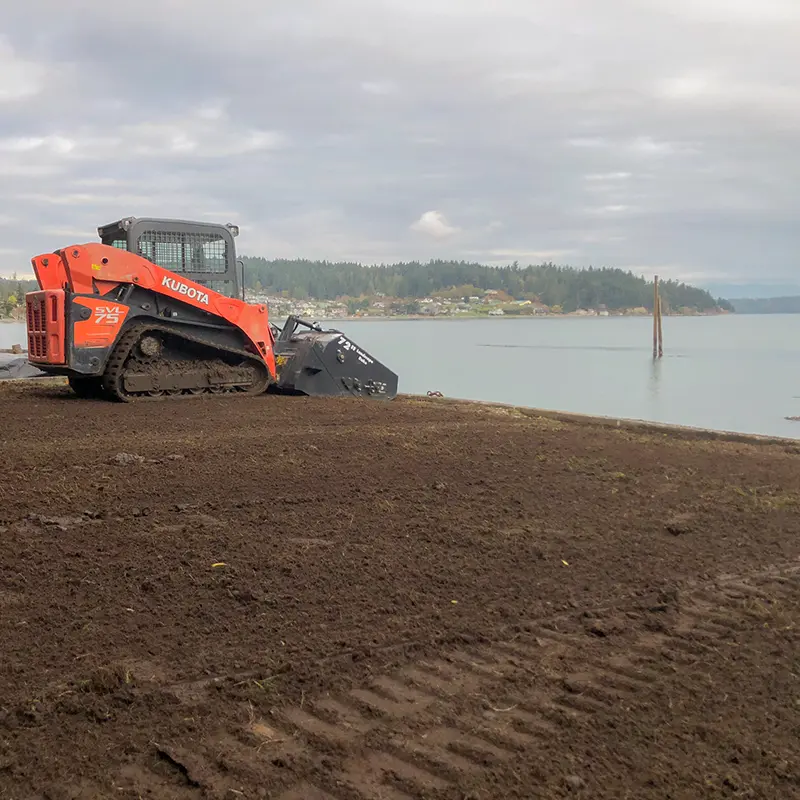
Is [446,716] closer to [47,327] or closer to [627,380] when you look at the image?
[47,327]

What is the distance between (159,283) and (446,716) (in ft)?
30.9

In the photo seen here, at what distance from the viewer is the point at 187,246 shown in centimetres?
1221

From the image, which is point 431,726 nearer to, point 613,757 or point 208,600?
point 613,757

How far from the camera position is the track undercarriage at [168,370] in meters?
11.1

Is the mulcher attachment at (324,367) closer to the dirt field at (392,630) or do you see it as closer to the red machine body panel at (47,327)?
the red machine body panel at (47,327)

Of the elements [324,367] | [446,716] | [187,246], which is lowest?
[446,716]

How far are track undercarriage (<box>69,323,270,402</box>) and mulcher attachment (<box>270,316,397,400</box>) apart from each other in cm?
44

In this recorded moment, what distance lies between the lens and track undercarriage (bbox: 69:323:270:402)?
11117 millimetres

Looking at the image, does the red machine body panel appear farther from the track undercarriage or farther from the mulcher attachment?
the mulcher attachment

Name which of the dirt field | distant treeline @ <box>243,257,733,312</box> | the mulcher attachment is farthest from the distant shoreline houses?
the dirt field

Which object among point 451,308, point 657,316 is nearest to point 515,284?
point 451,308

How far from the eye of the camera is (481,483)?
6484 millimetres

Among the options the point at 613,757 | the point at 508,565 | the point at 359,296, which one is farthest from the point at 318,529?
the point at 359,296

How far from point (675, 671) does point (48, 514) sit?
3727 millimetres
